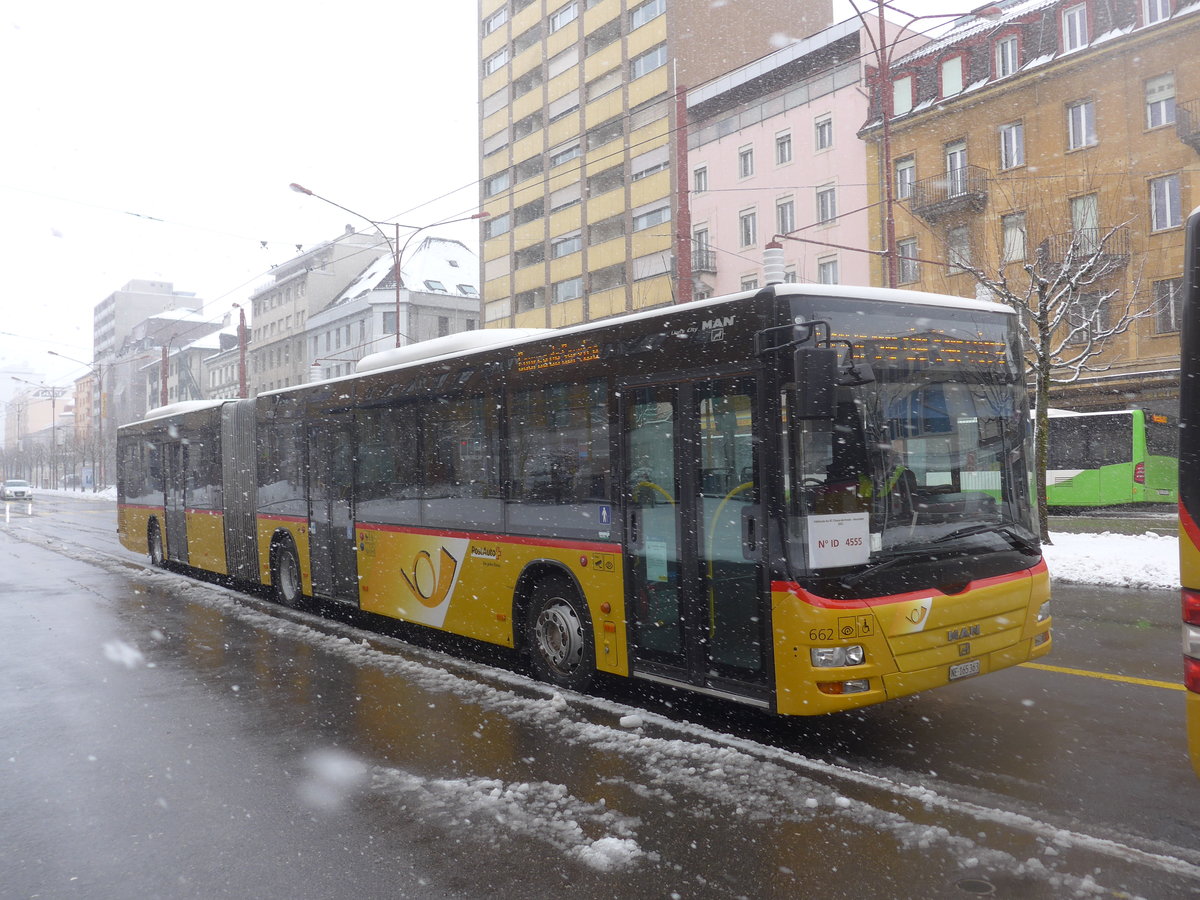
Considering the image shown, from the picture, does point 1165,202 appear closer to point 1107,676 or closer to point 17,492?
point 1107,676

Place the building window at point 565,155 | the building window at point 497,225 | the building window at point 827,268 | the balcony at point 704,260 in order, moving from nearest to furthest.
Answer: the building window at point 827,268, the balcony at point 704,260, the building window at point 565,155, the building window at point 497,225

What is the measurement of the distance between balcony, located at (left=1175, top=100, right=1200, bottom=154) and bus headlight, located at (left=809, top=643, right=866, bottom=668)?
27.1 metres

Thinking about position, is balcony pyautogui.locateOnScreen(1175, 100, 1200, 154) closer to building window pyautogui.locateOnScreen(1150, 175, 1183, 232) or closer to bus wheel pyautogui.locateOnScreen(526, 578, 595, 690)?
building window pyautogui.locateOnScreen(1150, 175, 1183, 232)

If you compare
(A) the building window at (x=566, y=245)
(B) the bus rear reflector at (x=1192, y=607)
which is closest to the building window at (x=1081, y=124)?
(A) the building window at (x=566, y=245)

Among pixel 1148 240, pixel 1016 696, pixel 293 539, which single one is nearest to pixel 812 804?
pixel 1016 696

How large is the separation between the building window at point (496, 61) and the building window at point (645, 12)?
11.3 metres

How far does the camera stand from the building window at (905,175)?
33.2 m

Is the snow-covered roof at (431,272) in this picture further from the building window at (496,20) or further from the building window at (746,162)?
the building window at (746,162)

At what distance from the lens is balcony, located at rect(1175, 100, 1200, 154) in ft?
85.6

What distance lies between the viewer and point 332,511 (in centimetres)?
1059

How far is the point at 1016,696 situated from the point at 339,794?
4616 mm

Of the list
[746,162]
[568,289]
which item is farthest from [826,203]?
[568,289]

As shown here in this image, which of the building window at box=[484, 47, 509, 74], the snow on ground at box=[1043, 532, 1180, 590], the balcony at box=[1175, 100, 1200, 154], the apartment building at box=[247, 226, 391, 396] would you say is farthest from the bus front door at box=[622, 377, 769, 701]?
the apartment building at box=[247, 226, 391, 396]

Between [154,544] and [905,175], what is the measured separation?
89.1 feet
